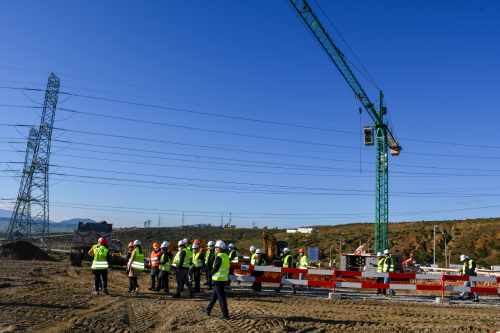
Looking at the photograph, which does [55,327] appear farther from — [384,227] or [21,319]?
[384,227]

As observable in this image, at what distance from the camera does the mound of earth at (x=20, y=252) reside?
1262 inches

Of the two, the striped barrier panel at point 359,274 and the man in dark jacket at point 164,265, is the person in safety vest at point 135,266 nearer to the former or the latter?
the man in dark jacket at point 164,265

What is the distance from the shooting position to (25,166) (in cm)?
4484

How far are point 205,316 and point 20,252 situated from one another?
1259 inches

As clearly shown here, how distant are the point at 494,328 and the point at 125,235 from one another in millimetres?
105940

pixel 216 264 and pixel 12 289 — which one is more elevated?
pixel 216 264

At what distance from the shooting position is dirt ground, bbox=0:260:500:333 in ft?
24.2

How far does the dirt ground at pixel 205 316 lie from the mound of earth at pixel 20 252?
24.1 m

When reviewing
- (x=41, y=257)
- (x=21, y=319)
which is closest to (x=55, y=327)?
(x=21, y=319)

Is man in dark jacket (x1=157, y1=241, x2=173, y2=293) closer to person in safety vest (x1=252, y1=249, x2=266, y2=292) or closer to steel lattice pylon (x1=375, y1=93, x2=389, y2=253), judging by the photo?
person in safety vest (x1=252, y1=249, x2=266, y2=292)

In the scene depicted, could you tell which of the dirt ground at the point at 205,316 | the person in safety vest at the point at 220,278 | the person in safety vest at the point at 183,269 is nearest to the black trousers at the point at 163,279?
the dirt ground at the point at 205,316

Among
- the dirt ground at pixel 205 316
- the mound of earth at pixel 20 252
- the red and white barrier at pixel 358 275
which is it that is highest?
the red and white barrier at pixel 358 275

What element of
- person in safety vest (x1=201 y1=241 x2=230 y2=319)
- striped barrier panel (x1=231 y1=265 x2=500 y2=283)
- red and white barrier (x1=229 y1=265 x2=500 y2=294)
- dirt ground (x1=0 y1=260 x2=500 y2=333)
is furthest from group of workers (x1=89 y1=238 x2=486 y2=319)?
striped barrier panel (x1=231 y1=265 x2=500 y2=283)

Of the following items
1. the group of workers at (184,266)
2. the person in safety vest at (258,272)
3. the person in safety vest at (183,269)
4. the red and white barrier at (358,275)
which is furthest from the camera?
the person in safety vest at (258,272)
